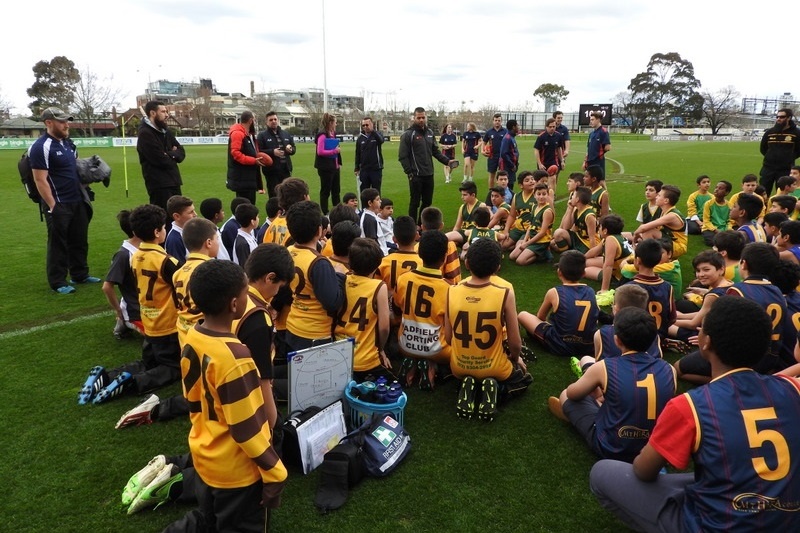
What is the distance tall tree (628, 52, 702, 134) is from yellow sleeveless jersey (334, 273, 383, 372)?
8270 centimetres

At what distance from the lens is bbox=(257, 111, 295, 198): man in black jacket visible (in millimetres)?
9016

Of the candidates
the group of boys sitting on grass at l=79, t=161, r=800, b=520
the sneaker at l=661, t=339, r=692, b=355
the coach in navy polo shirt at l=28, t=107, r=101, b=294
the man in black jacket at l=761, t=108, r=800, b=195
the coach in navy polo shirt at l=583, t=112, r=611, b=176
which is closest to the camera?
the group of boys sitting on grass at l=79, t=161, r=800, b=520

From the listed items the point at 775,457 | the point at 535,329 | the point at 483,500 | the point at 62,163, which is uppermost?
the point at 62,163

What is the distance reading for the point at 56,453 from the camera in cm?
337

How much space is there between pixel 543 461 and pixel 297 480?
164cm

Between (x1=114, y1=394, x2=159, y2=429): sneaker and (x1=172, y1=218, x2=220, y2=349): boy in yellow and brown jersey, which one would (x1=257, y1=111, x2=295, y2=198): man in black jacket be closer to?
(x1=172, y1=218, x2=220, y2=349): boy in yellow and brown jersey

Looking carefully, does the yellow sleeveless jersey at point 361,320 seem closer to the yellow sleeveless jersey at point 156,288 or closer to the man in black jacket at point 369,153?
the yellow sleeveless jersey at point 156,288

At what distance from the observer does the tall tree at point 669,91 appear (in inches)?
2960

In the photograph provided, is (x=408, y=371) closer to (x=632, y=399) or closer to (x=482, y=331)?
(x=482, y=331)

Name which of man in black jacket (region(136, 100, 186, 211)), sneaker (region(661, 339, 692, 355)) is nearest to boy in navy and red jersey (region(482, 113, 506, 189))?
man in black jacket (region(136, 100, 186, 211))

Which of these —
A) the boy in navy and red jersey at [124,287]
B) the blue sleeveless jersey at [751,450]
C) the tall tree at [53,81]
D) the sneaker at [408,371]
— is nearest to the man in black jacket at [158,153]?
the boy in navy and red jersey at [124,287]

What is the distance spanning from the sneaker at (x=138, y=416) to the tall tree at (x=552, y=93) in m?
106

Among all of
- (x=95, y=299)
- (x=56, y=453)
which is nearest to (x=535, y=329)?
(x=56, y=453)

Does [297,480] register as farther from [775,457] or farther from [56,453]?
[775,457]
